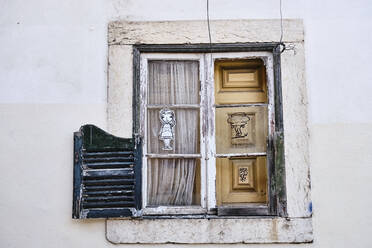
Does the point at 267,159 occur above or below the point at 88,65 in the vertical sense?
below

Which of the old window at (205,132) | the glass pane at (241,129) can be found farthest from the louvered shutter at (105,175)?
the glass pane at (241,129)

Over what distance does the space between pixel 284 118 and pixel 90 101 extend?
147 centimetres

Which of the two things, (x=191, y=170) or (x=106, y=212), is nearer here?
(x=106, y=212)

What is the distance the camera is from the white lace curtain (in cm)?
387

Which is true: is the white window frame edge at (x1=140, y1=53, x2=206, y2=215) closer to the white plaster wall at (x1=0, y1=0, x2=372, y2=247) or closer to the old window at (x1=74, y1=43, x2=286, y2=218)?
the old window at (x1=74, y1=43, x2=286, y2=218)

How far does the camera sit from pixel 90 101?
3.81 meters

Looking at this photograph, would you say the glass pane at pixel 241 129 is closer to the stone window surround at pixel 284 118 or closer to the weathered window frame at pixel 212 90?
the weathered window frame at pixel 212 90

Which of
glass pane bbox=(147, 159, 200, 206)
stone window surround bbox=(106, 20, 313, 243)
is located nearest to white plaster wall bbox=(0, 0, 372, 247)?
stone window surround bbox=(106, 20, 313, 243)

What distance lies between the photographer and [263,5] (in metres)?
3.88
